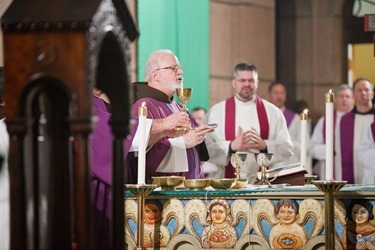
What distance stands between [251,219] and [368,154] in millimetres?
3828

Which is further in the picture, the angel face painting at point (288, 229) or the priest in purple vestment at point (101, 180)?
the angel face painting at point (288, 229)

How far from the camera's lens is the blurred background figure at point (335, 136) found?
1140 centimetres

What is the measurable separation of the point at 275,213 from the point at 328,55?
8.93 m

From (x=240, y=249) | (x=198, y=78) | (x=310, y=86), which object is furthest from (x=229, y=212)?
(x=310, y=86)

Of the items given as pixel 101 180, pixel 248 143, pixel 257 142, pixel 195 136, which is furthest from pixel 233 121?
pixel 101 180

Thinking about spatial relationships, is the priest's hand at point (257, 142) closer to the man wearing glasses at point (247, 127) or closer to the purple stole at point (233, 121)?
the man wearing glasses at point (247, 127)

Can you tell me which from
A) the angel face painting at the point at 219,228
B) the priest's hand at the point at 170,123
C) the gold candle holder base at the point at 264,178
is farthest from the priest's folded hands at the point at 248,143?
the angel face painting at the point at 219,228

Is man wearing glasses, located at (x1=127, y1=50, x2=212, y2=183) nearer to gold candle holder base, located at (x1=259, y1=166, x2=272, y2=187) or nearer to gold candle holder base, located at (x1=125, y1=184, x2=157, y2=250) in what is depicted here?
gold candle holder base, located at (x1=259, y1=166, x2=272, y2=187)

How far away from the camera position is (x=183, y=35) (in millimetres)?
12625

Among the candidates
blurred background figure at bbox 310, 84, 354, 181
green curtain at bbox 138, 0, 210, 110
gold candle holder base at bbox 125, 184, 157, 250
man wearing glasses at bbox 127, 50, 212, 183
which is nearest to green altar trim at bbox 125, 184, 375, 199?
gold candle holder base at bbox 125, 184, 157, 250

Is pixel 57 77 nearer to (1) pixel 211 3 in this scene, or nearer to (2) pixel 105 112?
(2) pixel 105 112

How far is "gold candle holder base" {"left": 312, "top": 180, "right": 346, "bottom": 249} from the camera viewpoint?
570 centimetres

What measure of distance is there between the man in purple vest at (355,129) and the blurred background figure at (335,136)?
0.08 meters

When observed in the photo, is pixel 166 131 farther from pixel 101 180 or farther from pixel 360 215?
pixel 360 215
